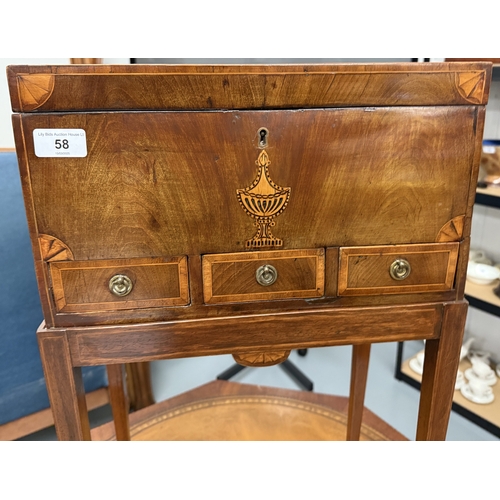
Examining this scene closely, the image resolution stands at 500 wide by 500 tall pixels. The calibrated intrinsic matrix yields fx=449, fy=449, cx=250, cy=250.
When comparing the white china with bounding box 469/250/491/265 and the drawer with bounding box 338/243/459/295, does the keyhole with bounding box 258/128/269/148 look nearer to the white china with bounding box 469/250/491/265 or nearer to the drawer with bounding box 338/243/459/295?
the drawer with bounding box 338/243/459/295

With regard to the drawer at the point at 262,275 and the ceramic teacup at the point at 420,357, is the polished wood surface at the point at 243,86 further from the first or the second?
the ceramic teacup at the point at 420,357

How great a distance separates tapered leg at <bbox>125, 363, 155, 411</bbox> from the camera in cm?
161

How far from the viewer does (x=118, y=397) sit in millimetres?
1107

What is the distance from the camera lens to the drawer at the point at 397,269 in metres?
0.71

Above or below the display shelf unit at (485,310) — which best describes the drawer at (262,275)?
above

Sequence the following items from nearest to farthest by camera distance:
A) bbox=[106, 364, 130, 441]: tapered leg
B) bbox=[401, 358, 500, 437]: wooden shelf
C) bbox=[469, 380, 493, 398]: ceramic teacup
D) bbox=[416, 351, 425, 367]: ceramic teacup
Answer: bbox=[106, 364, 130, 441]: tapered leg → bbox=[401, 358, 500, 437]: wooden shelf → bbox=[469, 380, 493, 398]: ceramic teacup → bbox=[416, 351, 425, 367]: ceramic teacup

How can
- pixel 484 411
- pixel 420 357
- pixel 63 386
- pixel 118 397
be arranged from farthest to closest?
pixel 420 357 → pixel 484 411 → pixel 118 397 → pixel 63 386

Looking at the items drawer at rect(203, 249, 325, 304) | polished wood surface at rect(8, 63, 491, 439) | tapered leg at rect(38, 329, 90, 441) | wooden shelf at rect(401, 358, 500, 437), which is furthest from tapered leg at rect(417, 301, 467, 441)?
wooden shelf at rect(401, 358, 500, 437)

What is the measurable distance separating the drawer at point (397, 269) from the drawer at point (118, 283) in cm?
26

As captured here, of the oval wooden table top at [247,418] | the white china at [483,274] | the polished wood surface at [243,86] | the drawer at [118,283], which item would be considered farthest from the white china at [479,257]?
the drawer at [118,283]

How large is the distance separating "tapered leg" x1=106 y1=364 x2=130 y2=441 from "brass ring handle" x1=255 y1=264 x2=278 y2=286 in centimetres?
57

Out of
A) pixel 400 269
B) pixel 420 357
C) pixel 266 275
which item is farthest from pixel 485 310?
pixel 266 275

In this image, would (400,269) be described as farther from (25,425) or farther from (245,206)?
(25,425)

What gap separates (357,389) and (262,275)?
0.63 metres
